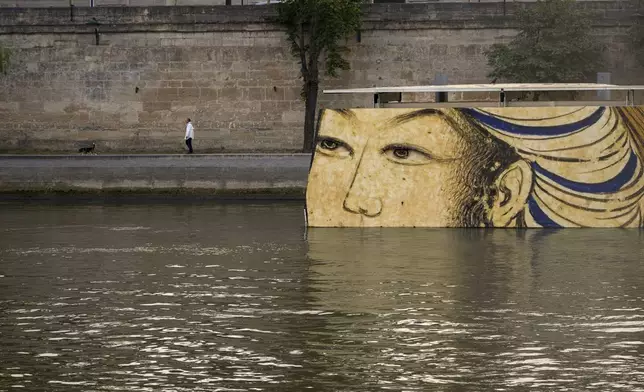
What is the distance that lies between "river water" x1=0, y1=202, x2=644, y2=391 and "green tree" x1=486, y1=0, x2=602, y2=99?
1846 cm

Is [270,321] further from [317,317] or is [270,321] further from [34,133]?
[34,133]

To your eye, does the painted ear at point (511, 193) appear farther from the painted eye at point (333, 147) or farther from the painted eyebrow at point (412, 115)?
the painted eye at point (333, 147)

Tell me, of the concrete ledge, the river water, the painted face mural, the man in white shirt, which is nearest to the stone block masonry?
the man in white shirt

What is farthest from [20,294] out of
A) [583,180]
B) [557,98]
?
[557,98]

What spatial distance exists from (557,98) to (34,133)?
1580 centimetres

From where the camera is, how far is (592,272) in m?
23.3

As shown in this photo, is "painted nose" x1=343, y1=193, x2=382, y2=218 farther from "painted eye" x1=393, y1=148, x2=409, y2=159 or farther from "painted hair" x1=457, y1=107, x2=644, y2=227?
"painted hair" x1=457, y1=107, x2=644, y2=227

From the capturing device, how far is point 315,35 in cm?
4962

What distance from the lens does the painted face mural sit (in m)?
30.6

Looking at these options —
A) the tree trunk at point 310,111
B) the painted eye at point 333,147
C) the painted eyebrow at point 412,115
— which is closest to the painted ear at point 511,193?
the painted eyebrow at point 412,115

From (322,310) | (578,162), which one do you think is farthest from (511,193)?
(322,310)

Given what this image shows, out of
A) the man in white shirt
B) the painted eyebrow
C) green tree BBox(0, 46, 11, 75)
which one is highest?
green tree BBox(0, 46, 11, 75)

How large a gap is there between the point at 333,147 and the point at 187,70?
2094 centimetres

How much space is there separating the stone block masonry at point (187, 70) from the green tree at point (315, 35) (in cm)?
59
